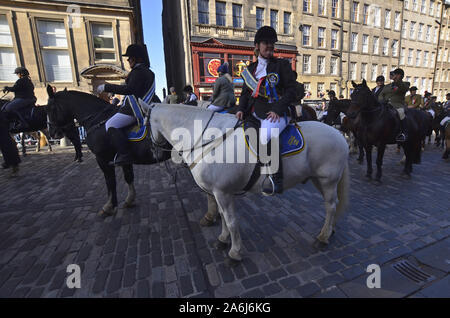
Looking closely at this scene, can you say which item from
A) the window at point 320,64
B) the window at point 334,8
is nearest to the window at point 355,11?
the window at point 334,8

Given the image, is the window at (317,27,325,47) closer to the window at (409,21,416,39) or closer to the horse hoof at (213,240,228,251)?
the window at (409,21,416,39)

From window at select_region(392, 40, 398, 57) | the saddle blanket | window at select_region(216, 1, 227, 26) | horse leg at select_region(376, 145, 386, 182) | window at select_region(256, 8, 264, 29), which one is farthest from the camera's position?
window at select_region(392, 40, 398, 57)

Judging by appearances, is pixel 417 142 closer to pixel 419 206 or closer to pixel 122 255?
pixel 419 206

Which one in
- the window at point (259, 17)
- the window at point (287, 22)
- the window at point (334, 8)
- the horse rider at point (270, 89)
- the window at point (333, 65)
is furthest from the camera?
the window at point (333, 65)

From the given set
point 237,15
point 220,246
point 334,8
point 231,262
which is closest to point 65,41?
point 237,15

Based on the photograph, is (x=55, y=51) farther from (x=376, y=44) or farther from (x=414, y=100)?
(x=376, y=44)

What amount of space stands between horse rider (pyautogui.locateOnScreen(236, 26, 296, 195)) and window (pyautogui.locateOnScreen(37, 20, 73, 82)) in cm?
1862

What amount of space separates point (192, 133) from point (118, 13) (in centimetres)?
1829

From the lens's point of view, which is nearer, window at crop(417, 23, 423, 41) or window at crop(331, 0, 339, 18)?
window at crop(331, 0, 339, 18)

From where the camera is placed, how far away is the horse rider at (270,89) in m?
2.52

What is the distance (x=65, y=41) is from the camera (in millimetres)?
15367

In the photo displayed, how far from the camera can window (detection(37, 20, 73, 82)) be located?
15.0 meters

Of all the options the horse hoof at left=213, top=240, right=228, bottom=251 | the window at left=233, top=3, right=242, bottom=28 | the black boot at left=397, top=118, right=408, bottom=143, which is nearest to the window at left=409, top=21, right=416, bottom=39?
the window at left=233, top=3, right=242, bottom=28

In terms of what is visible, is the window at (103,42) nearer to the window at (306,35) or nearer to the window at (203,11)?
the window at (203,11)
